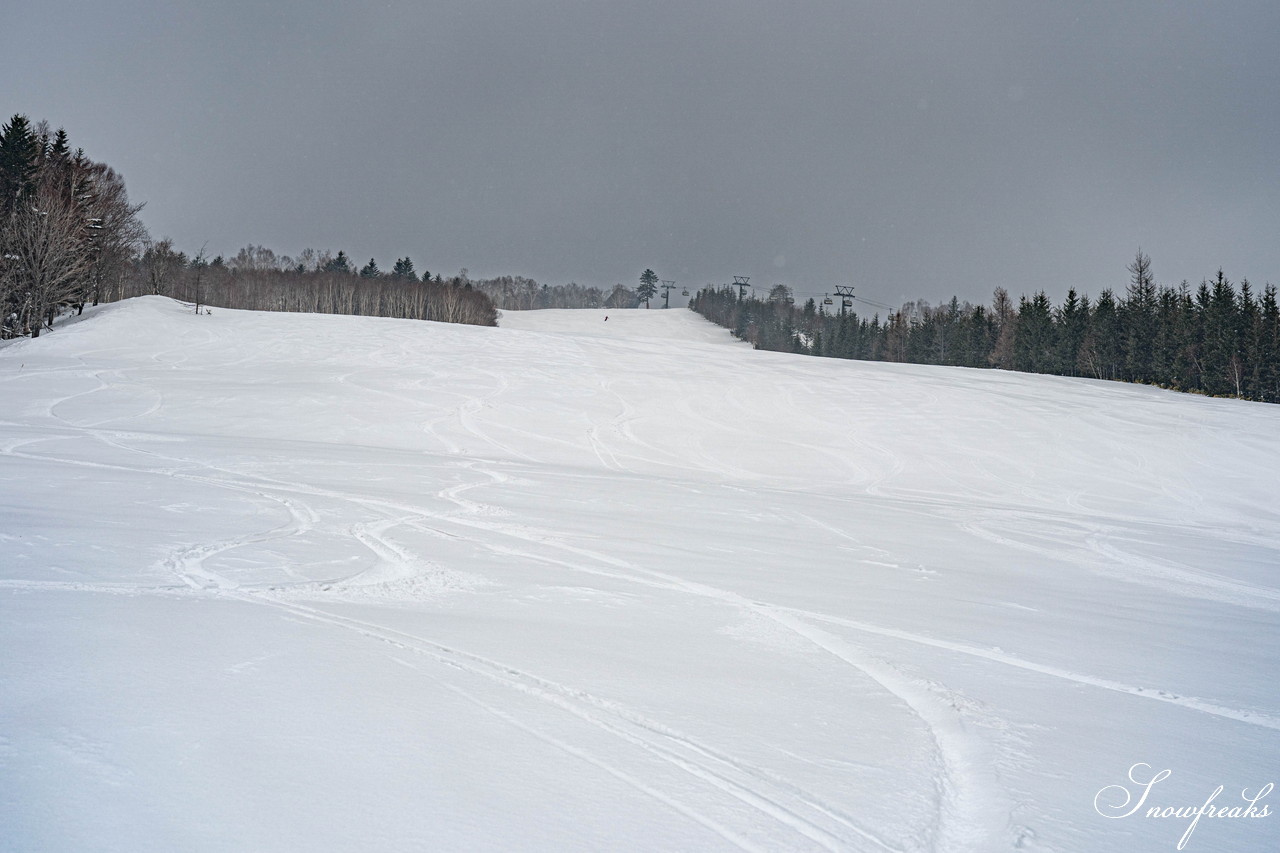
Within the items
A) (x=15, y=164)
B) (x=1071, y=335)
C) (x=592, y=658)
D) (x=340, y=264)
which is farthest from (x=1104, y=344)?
(x=340, y=264)

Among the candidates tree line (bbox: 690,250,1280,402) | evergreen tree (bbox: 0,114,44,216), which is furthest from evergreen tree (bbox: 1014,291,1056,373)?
evergreen tree (bbox: 0,114,44,216)

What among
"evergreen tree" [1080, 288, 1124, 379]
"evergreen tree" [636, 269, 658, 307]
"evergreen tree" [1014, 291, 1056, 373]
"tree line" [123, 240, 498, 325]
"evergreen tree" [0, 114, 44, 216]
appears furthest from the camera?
"evergreen tree" [636, 269, 658, 307]

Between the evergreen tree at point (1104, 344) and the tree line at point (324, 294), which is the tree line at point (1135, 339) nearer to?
the evergreen tree at point (1104, 344)

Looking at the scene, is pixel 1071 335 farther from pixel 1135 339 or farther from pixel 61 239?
pixel 61 239

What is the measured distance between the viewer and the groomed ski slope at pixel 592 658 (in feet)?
8.64

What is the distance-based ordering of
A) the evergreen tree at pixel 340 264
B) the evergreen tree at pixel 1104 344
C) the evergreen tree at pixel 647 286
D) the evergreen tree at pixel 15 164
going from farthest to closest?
the evergreen tree at pixel 647 286
the evergreen tree at pixel 340 264
the evergreen tree at pixel 1104 344
the evergreen tree at pixel 15 164

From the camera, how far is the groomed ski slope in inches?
104

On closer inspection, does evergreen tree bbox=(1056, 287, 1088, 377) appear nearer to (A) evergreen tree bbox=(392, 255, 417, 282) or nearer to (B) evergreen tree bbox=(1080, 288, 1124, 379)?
(B) evergreen tree bbox=(1080, 288, 1124, 379)

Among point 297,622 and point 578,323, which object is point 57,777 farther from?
point 578,323

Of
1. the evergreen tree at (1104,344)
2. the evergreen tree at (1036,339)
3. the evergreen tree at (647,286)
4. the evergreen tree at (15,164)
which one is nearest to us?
the evergreen tree at (15,164)

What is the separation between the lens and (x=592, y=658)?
162 inches

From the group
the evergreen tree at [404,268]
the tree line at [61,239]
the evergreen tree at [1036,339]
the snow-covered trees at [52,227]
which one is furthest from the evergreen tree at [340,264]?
the evergreen tree at [1036,339]

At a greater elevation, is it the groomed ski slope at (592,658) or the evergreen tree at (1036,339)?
the evergreen tree at (1036,339)

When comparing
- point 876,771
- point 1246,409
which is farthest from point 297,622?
point 1246,409
